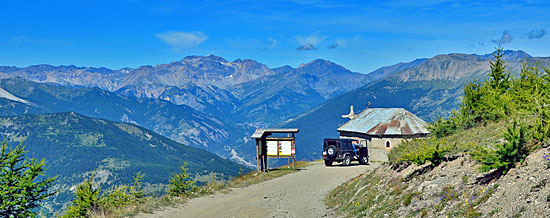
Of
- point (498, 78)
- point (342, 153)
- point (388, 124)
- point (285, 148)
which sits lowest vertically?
point (342, 153)

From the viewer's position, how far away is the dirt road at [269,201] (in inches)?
802

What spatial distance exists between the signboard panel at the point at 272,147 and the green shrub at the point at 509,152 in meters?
25.4

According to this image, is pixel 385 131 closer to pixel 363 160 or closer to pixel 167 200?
pixel 363 160

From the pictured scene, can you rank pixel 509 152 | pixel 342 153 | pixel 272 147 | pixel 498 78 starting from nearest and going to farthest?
pixel 509 152
pixel 498 78
pixel 272 147
pixel 342 153

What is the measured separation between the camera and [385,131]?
5431 cm

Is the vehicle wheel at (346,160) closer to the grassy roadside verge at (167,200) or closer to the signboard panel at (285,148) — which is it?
the signboard panel at (285,148)

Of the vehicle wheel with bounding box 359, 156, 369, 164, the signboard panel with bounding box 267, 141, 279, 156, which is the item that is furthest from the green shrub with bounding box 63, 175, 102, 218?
the vehicle wheel with bounding box 359, 156, 369, 164

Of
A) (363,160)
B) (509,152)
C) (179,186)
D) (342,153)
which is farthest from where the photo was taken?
(363,160)

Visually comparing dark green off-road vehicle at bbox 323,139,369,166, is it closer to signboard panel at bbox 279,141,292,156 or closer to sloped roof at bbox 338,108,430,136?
signboard panel at bbox 279,141,292,156

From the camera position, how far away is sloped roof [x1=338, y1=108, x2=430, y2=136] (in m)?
53.8

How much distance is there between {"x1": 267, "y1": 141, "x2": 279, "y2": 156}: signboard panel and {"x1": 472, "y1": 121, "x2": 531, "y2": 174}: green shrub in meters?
A: 25.4

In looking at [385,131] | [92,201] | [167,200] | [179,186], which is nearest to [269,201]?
[167,200]

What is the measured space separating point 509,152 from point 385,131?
42108mm

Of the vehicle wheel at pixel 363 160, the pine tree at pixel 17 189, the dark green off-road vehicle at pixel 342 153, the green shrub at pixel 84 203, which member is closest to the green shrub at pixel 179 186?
the green shrub at pixel 84 203
